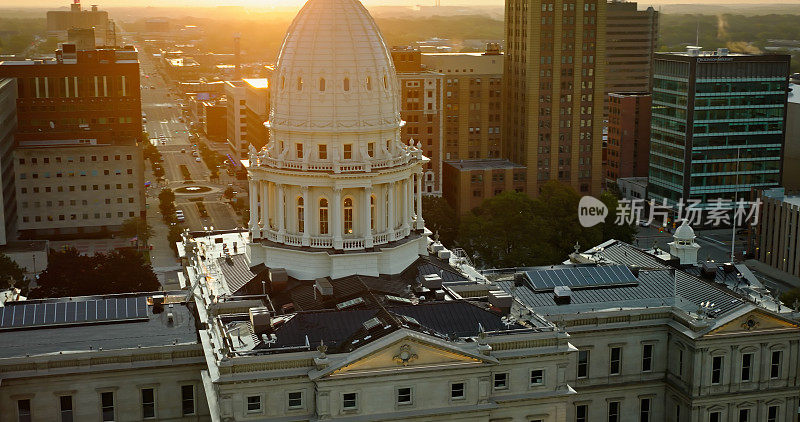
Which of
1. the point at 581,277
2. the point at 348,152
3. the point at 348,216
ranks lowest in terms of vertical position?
the point at 581,277

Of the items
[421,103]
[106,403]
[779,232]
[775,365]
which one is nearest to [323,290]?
[106,403]

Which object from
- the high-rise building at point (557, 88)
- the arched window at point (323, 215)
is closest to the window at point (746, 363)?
the arched window at point (323, 215)

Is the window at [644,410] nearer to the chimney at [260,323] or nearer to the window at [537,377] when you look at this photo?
the window at [537,377]

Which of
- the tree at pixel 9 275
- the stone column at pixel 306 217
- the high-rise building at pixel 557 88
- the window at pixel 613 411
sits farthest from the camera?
the high-rise building at pixel 557 88

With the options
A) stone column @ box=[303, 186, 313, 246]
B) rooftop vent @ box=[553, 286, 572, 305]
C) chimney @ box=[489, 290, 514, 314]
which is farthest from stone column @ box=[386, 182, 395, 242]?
rooftop vent @ box=[553, 286, 572, 305]

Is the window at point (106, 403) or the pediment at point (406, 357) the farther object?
the window at point (106, 403)

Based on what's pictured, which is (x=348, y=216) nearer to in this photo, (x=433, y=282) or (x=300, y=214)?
(x=300, y=214)

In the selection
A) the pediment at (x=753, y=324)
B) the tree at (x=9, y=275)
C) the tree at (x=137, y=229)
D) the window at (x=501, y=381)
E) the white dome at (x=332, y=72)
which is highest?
the white dome at (x=332, y=72)
